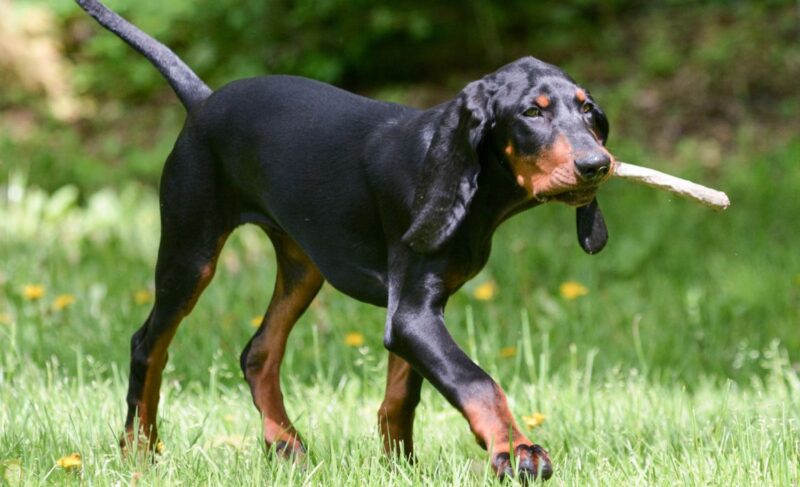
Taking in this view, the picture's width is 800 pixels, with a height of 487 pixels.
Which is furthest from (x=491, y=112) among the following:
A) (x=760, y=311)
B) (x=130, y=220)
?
(x=130, y=220)

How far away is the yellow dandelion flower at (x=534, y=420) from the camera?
3929 millimetres

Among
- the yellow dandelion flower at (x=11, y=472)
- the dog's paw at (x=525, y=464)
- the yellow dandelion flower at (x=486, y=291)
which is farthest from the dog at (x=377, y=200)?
the yellow dandelion flower at (x=486, y=291)

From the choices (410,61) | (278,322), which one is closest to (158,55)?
(278,322)

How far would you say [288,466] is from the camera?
3.42 metres

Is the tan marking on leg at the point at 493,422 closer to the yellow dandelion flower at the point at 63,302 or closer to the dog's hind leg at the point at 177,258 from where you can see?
the dog's hind leg at the point at 177,258

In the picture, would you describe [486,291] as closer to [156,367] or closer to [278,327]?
[278,327]

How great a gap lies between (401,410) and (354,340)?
49.1 inches

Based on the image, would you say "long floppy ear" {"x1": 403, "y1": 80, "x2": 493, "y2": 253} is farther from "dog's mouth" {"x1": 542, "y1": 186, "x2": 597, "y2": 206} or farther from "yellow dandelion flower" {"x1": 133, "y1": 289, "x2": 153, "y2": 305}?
"yellow dandelion flower" {"x1": 133, "y1": 289, "x2": 153, "y2": 305}

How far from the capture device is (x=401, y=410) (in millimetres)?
3863

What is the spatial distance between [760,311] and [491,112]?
9.34 ft

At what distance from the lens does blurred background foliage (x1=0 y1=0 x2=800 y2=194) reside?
889 centimetres

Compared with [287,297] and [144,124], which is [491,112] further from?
[144,124]

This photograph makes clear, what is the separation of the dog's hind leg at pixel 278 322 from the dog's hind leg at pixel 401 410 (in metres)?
0.46

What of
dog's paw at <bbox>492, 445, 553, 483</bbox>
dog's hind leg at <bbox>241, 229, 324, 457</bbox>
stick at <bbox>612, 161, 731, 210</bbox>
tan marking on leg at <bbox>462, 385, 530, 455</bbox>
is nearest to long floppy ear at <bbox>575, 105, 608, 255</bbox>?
stick at <bbox>612, 161, 731, 210</bbox>
